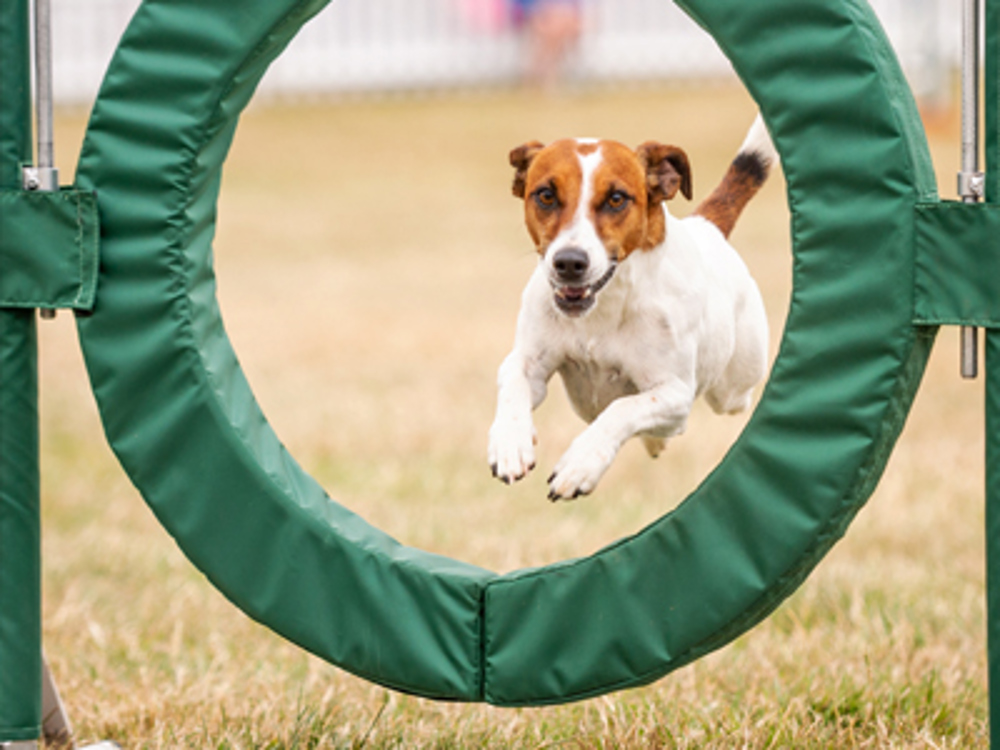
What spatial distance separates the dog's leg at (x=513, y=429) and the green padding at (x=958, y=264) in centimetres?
74

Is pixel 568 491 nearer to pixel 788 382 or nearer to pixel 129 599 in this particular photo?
pixel 788 382

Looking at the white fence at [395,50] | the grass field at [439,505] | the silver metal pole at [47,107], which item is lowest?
the grass field at [439,505]

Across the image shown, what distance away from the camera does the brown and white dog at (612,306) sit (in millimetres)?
2418

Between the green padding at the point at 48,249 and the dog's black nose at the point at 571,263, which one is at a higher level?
the green padding at the point at 48,249

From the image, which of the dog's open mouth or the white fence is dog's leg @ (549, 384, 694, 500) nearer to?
the dog's open mouth

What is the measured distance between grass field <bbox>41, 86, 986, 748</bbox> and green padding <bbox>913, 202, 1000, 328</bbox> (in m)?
1.17

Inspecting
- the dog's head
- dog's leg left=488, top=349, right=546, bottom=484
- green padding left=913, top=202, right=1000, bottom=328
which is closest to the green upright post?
dog's leg left=488, top=349, right=546, bottom=484

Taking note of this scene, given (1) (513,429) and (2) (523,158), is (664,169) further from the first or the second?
(1) (513,429)

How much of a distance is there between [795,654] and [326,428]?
13.2 ft

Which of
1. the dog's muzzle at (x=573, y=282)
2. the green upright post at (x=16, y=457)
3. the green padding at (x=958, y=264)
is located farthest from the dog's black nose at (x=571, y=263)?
the green upright post at (x=16, y=457)

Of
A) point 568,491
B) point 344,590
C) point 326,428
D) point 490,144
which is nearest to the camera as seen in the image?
point 568,491

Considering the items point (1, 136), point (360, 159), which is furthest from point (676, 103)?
point (1, 136)

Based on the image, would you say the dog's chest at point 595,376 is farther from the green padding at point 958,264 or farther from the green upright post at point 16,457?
the green upright post at point 16,457

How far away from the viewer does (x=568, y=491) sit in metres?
2.41
